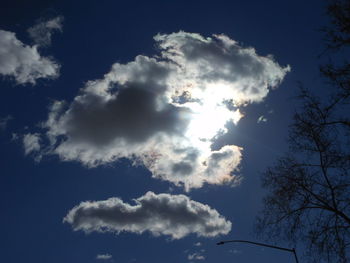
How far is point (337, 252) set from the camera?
12758 mm

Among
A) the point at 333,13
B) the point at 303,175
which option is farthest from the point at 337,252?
the point at 333,13

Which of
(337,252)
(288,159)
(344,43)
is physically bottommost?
(337,252)

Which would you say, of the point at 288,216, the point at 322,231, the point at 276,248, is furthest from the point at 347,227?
the point at 276,248

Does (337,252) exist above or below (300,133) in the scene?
below

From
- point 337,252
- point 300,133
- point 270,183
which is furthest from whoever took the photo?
point 270,183

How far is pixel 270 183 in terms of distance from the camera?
48.6 ft

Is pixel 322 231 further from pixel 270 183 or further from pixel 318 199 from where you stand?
pixel 270 183

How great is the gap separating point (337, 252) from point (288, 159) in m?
4.37

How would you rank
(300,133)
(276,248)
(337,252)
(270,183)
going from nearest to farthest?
(337,252) → (300,133) → (270,183) → (276,248)

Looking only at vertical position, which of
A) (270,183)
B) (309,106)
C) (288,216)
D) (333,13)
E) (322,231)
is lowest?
(322,231)

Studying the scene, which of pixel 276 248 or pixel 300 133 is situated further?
pixel 276 248

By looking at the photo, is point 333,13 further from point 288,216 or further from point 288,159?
point 288,216

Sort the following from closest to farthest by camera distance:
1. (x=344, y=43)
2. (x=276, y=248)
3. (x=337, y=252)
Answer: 1. (x=344, y=43)
2. (x=337, y=252)
3. (x=276, y=248)

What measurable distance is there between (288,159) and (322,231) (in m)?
3.45
